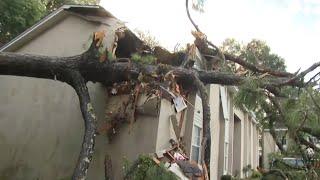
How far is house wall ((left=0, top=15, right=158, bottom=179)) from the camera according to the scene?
32.3ft

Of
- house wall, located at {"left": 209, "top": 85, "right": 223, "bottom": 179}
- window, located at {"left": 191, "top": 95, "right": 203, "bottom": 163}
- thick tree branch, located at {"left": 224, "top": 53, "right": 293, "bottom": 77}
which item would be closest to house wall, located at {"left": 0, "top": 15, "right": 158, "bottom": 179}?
window, located at {"left": 191, "top": 95, "right": 203, "bottom": 163}

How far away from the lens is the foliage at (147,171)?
6504 millimetres

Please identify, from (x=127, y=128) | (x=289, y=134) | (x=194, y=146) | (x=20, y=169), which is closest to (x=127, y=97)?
(x=127, y=128)

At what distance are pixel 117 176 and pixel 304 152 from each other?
4.26m

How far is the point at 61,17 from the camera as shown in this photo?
12.1m

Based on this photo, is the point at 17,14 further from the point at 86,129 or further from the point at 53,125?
the point at 86,129

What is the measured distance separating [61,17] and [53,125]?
11.0 ft

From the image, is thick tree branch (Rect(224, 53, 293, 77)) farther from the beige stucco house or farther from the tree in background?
the tree in background

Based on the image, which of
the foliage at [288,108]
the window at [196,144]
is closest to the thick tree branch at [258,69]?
the foliage at [288,108]

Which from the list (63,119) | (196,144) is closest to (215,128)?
(196,144)

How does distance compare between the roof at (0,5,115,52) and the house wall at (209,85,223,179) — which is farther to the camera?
the house wall at (209,85,223,179)

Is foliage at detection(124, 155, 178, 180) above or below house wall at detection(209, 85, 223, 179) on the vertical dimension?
below

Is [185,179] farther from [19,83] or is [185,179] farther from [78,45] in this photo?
[19,83]

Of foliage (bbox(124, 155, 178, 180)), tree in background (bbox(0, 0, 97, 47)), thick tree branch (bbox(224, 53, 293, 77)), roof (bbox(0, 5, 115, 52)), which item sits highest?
tree in background (bbox(0, 0, 97, 47))
